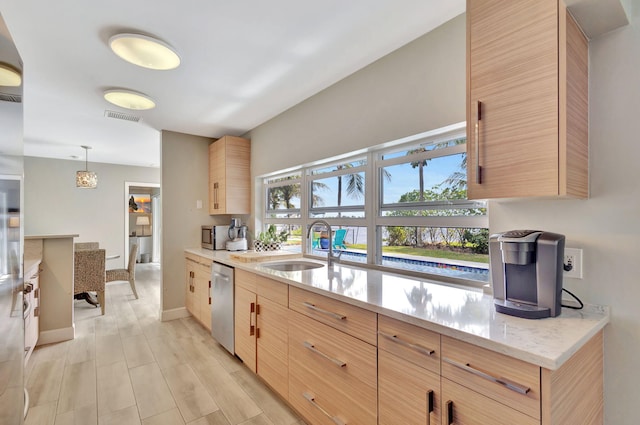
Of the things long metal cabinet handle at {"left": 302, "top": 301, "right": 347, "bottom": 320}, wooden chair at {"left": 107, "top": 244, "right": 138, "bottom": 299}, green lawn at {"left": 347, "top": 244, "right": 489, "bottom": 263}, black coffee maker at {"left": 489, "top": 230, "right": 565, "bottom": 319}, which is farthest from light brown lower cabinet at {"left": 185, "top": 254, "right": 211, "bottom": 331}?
black coffee maker at {"left": 489, "top": 230, "right": 565, "bottom": 319}

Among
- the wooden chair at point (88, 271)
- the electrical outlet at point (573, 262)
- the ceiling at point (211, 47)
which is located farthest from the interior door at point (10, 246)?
the wooden chair at point (88, 271)

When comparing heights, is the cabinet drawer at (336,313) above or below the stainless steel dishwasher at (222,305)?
above

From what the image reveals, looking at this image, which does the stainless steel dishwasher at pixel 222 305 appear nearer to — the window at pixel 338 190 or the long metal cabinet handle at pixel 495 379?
the window at pixel 338 190

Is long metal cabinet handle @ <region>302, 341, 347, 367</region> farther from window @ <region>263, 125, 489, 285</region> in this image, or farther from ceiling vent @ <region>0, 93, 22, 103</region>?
ceiling vent @ <region>0, 93, 22, 103</region>

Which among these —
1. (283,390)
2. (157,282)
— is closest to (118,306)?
(157,282)

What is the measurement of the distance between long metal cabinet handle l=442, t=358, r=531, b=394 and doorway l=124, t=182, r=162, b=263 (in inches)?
337

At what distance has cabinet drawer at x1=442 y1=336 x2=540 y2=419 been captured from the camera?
87 cm

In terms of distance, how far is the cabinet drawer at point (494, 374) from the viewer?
870 millimetres

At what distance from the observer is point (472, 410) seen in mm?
1003

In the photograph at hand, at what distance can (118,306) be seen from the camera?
169 inches

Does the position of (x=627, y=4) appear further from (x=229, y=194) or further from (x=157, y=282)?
(x=157, y=282)

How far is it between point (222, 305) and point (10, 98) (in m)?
2.13

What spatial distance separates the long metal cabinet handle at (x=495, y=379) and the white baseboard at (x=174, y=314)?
11.8ft

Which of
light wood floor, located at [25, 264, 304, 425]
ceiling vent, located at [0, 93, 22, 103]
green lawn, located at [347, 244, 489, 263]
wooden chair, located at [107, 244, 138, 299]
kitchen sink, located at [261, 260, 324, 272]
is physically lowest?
light wood floor, located at [25, 264, 304, 425]
